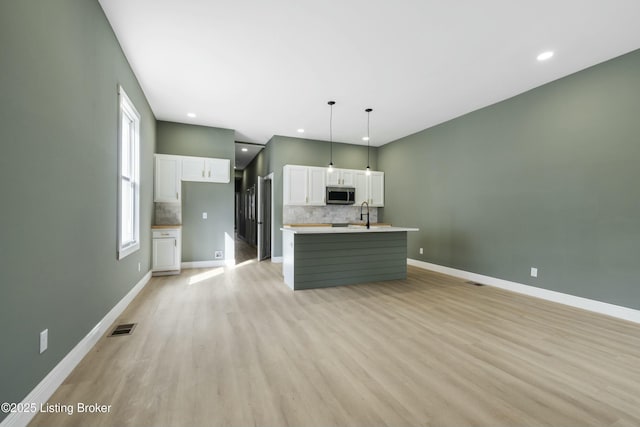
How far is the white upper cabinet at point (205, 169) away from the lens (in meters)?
5.38

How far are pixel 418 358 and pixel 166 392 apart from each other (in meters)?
1.84

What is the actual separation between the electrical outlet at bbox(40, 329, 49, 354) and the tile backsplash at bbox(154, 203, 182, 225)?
396 cm

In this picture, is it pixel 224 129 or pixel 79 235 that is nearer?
pixel 79 235

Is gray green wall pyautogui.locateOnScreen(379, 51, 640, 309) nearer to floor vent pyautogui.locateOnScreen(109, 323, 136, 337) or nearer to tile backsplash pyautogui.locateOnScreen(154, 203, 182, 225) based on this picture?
floor vent pyautogui.locateOnScreen(109, 323, 136, 337)

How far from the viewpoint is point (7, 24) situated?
4.22 feet

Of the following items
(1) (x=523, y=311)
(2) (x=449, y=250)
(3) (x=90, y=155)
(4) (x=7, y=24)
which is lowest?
(1) (x=523, y=311)

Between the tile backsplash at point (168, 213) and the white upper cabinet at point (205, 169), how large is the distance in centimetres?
60

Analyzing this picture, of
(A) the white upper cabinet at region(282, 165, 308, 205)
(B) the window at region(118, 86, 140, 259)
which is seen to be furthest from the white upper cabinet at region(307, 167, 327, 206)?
(B) the window at region(118, 86, 140, 259)

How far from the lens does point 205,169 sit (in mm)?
5539

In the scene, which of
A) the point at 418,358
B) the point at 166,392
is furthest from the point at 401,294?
the point at 166,392

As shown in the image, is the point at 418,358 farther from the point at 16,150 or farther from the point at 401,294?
the point at 16,150

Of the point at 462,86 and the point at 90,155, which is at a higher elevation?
the point at 462,86

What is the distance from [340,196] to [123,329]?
4.82 m

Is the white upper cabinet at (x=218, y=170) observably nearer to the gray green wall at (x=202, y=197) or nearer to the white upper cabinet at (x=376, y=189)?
the gray green wall at (x=202, y=197)
